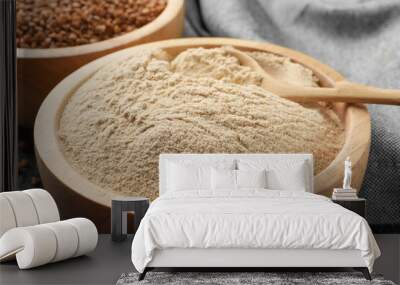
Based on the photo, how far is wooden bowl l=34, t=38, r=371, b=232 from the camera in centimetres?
479

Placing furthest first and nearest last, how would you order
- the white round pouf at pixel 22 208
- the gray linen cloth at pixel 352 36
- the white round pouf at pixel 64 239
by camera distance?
the gray linen cloth at pixel 352 36, the white round pouf at pixel 22 208, the white round pouf at pixel 64 239

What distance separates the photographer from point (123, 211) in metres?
4.69

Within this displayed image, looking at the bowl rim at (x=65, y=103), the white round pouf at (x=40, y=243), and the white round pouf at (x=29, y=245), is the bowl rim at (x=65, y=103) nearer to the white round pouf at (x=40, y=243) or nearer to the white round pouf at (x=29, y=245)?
the white round pouf at (x=40, y=243)

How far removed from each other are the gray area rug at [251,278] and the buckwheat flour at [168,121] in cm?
134

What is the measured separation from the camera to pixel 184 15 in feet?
17.3

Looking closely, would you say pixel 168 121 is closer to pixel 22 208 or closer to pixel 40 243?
pixel 22 208

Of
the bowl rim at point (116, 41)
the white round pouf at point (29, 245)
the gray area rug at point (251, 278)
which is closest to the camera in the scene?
the gray area rug at point (251, 278)

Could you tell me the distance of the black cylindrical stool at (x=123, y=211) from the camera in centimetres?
468

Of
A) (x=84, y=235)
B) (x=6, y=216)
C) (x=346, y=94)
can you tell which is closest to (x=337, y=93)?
(x=346, y=94)

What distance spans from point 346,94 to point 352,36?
0.52 meters

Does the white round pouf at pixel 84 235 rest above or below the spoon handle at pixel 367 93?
below

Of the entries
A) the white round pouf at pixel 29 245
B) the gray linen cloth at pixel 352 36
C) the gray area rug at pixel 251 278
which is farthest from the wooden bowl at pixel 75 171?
the gray area rug at pixel 251 278

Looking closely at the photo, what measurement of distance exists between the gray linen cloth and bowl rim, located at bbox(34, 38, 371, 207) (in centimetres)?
13

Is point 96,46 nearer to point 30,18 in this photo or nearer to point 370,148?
point 30,18
